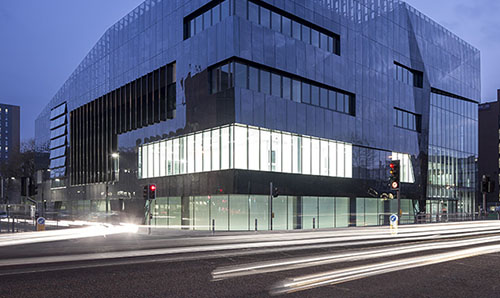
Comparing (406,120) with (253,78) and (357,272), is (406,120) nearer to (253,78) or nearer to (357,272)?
(253,78)

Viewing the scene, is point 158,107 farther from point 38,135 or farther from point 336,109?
point 38,135

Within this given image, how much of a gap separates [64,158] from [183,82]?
119 feet

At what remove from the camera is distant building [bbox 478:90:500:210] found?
115938 millimetres

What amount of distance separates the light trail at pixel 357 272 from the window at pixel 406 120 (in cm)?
3659

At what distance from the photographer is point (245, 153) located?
120 feet

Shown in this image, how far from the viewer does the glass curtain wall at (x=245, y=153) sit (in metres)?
36.4

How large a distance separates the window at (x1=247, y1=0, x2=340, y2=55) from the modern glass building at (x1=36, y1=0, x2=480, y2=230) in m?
0.13

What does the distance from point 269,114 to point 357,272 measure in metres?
26.2

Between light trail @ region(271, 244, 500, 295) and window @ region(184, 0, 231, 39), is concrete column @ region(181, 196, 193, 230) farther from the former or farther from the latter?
light trail @ region(271, 244, 500, 295)

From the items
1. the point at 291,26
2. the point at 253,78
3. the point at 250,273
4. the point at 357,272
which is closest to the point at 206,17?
the point at 253,78

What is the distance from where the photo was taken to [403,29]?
53.4m

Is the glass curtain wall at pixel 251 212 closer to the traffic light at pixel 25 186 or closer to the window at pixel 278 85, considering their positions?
the window at pixel 278 85

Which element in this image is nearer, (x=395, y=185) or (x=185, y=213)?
(x=395, y=185)

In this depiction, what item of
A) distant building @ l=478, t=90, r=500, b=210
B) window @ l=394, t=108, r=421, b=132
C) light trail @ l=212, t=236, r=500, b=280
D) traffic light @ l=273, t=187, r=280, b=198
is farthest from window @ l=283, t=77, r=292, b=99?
distant building @ l=478, t=90, r=500, b=210
